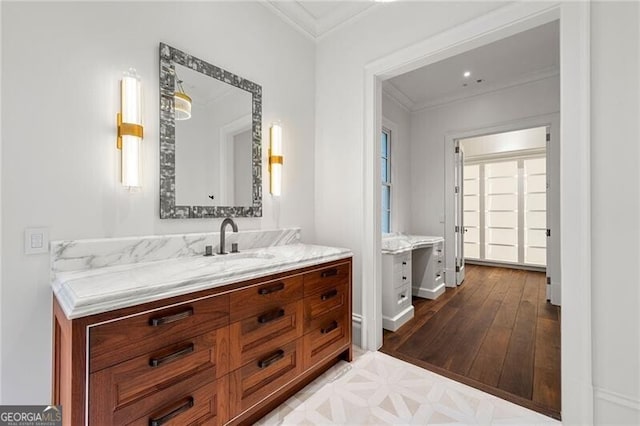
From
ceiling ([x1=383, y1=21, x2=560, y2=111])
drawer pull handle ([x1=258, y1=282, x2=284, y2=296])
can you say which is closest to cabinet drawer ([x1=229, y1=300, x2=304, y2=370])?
drawer pull handle ([x1=258, y1=282, x2=284, y2=296])

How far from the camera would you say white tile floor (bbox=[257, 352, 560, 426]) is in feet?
5.24

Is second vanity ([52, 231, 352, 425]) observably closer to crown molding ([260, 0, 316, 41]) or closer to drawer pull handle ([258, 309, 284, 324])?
drawer pull handle ([258, 309, 284, 324])

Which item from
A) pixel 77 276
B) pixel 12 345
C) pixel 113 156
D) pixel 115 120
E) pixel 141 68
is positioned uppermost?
pixel 141 68

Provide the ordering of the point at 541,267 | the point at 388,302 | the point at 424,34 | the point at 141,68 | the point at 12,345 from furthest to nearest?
the point at 541,267 → the point at 388,302 → the point at 424,34 → the point at 141,68 → the point at 12,345

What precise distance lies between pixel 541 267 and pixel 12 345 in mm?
7347

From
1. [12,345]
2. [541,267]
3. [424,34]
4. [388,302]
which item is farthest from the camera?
[541,267]

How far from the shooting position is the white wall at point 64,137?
1.26 meters

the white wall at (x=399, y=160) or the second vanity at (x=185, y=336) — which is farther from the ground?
the white wall at (x=399, y=160)

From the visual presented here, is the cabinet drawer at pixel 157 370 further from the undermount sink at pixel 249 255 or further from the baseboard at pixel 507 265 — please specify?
the baseboard at pixel 507 265

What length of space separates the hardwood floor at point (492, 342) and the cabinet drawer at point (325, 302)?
29.2 inches

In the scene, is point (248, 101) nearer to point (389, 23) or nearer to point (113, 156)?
point (113, 156)

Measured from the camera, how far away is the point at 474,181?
656 centimetres
